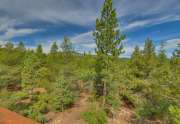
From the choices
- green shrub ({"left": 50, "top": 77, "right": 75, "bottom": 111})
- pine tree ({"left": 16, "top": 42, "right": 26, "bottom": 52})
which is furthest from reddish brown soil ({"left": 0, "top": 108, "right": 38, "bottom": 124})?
pine tree ({"left": 16, "top": 42, "right": 26, "bottom": 52})

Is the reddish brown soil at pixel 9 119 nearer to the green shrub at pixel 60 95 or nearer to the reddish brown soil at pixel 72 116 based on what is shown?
the reddish brown soil at pixel 72 116

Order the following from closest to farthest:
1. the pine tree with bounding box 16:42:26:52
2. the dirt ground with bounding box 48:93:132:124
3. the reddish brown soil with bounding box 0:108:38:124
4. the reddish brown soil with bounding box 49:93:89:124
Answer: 1. the reddish brown soil with bounding box 0:108:38:124
2. the reddish brown soil with bounding box 49:93:89:124
3. the dirt ground with bounding box 48:93:132:124
4. the pine tree with bounding box 16:42:26:52

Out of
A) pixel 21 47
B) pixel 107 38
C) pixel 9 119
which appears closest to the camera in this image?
pixel 9 119

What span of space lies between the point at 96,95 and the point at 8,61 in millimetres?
24150

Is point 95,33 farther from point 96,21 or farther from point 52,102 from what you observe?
point 52,102

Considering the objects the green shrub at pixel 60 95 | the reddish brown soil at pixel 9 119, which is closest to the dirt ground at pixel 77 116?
the green shrub at pixel 60 95

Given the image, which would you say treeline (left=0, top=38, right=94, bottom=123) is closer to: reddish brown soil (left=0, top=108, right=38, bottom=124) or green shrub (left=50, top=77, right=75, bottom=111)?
green shrub (left=50, top=77, right=75, bottom=111)

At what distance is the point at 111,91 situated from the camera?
1032 inches

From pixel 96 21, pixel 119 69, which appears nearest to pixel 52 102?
pixel 119 69

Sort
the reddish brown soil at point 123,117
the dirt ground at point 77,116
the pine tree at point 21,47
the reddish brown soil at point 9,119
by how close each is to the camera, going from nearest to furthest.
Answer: the reddish brown soil at point 9,119 → the dirt ground at point 77,116 → the reddish brown soil at point 123,117 → the pine tree at point 21,47

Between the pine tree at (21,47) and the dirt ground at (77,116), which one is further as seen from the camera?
the pine tree at (21,47)

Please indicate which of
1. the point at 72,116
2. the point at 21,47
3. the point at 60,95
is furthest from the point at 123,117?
the point at 21,47

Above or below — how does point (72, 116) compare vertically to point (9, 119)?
below

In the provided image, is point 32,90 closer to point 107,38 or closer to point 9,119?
point 107,38
